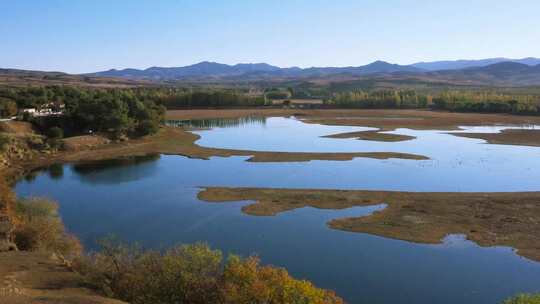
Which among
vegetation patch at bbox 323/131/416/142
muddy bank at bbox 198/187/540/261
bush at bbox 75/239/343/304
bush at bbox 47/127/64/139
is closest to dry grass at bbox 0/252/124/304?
bush at bbox 75/239/343/304

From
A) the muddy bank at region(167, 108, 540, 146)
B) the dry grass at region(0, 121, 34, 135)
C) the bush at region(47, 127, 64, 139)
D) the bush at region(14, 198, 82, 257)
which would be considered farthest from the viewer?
the muddy bank at region(167, 108, 540, 146)

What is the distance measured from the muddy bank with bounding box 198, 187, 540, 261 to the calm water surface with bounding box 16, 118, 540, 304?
3.55 ft

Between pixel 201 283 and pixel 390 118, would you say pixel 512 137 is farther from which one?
pixel 201 283

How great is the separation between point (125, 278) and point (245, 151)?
42.5 m

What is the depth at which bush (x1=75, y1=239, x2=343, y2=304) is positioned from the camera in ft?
51.1

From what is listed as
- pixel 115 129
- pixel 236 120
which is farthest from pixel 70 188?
pixel 236 120

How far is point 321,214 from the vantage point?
34.0m

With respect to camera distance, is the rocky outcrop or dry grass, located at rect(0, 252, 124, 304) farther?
the rocky outcrop

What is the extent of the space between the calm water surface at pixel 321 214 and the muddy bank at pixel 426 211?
1083 millimetres

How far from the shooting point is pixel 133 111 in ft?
237

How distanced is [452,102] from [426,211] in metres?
95.2

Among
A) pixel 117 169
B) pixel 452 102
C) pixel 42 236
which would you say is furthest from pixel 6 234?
pixel 452 102

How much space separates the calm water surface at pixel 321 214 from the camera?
23453mm

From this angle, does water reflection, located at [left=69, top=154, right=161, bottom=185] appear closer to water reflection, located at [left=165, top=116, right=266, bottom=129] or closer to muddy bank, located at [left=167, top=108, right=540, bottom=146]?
muddy bank, located at [left=167, top=108, right=540, bottom=146]
